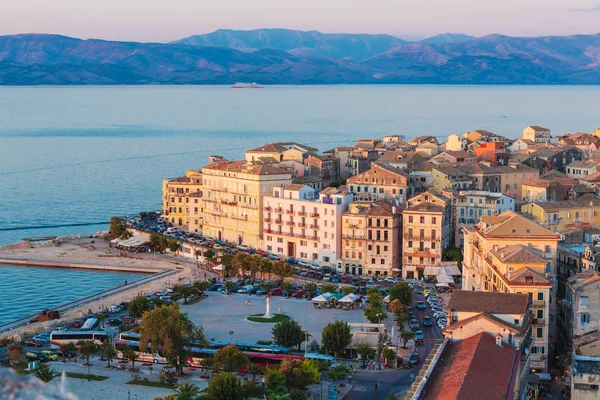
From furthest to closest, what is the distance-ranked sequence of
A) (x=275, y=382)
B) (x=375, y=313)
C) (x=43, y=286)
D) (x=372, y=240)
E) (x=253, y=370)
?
Result: (x=372, y=240), (x=43, y=286), (x=375, y=313), (x=253, y=370), (x=275, y=382)

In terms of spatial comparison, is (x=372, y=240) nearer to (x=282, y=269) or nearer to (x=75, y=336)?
(x=282, y=269)

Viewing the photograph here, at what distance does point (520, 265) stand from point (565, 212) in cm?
1564

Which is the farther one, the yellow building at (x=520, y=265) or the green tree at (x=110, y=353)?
the green tree at (x=110, y=353)

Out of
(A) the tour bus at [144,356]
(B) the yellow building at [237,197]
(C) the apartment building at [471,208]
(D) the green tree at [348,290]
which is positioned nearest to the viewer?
(A) the tour bus at [144,356]

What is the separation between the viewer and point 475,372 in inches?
722

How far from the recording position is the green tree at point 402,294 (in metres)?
34.5

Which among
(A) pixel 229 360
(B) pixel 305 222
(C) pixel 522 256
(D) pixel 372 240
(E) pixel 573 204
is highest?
(C) pixel 522 256

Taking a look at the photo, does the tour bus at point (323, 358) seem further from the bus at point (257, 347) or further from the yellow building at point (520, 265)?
the yellow building at point (520, 265)

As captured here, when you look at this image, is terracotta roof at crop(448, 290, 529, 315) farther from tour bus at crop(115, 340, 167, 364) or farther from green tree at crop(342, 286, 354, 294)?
green tree at crop(342, 286, 354, 294)

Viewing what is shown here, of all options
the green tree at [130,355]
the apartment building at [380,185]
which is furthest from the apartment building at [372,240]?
the green tree at [130,355]

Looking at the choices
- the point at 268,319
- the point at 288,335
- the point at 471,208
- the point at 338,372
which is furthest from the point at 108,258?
the point at 338,372

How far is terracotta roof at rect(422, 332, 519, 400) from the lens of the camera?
677 inches

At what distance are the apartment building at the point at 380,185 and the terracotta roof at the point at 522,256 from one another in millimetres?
21510

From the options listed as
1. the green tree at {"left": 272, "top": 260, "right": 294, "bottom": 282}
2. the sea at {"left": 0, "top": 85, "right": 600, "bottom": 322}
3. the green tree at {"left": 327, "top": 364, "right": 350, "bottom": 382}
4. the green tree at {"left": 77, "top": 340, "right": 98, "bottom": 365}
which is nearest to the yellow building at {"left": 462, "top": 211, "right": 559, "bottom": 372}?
the green tree at {"left": 327, "top": 364, "right": 350, "bottom": 382}
